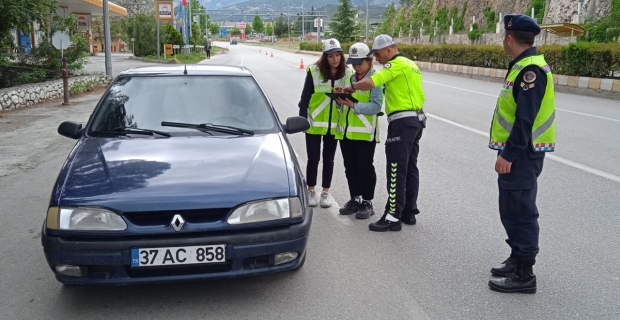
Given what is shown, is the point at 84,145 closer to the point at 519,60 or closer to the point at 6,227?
the point at 6,227

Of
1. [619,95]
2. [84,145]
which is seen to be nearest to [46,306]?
[84,145]

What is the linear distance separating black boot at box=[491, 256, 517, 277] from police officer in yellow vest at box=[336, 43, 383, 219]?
65.1 inches

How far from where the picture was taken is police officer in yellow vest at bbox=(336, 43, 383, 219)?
5.21 meters

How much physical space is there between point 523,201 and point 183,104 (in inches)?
110

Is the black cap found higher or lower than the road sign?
higher

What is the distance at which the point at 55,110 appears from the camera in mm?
14367

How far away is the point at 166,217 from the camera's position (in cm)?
340

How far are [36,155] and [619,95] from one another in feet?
52.6

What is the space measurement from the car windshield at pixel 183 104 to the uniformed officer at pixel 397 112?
92 centimetres

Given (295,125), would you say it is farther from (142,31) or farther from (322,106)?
(142,31)

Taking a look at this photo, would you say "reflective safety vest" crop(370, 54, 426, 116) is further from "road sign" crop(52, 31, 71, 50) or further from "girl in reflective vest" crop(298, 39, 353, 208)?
"road sign" crop(52, 31, 71, 50)

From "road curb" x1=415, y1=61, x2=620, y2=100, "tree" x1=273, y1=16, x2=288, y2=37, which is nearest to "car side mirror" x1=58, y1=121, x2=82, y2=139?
"road curb" x1=415, y1=61, x2=620, y2=100

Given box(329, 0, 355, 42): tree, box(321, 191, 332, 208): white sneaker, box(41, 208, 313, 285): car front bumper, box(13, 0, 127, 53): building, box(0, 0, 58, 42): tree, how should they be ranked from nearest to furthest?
box(41, 208, 313, 285): car front bumper, box(321, 191, 332, 208): white sneaker, box(0, 0, 58, 42): tree, box(13, 0, 127, 53): building, box(329, 0, 355, 42): tree

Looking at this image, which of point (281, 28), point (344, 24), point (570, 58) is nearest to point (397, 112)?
point (570, 58)
